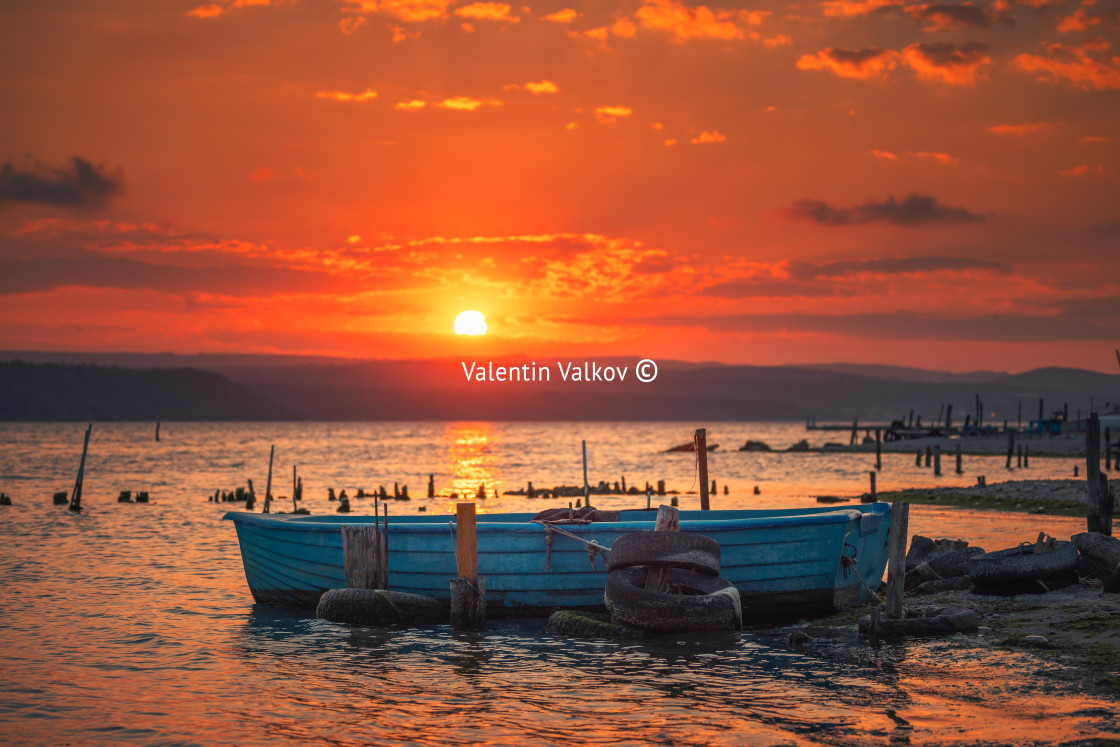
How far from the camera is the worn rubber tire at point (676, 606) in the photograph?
13953 millimetres

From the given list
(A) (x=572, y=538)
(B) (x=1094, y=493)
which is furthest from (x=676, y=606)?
(B) (x=1094, y=493)

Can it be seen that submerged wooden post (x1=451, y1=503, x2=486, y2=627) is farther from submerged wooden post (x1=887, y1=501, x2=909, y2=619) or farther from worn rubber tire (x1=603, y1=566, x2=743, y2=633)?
submerged wooden post (x1=887, y1=501, x2=909, y2=619)

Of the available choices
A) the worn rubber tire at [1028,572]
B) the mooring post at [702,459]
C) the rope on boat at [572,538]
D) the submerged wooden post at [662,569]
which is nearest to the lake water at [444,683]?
the submerged wooden post at [662,569]

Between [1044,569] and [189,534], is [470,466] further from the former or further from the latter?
[1044,569]

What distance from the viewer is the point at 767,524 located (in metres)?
15.4

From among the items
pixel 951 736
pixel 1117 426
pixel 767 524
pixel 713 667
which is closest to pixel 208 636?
pixel 713 667

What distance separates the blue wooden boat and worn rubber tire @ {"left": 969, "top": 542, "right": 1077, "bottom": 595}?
1.81 meters

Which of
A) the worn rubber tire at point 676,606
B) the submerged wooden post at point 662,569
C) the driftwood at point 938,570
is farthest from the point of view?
the driftwood at point 938,570

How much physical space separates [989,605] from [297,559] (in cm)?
1189

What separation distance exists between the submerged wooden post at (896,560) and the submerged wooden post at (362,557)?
833cm

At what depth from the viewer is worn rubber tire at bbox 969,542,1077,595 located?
1568cm

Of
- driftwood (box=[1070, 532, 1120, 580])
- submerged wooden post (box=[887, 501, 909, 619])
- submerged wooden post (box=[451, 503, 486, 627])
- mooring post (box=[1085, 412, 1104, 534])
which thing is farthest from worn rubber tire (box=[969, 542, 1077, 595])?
submerged wooden post (box=[451, 503, 486, 627])

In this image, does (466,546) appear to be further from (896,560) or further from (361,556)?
(896,560)

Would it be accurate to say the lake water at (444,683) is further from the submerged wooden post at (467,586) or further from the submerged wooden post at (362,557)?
the submerged wooden post at (362,557)
